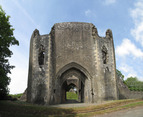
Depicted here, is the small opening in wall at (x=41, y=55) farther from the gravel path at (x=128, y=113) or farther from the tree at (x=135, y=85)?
the tree at (x=135, y=85)

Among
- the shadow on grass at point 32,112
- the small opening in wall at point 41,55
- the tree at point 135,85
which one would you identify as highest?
the small opening in wall at point 41,55

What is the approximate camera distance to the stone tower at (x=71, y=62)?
15258mm

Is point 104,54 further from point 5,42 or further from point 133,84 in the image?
point 133,84

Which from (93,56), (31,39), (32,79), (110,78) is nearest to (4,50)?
(32,79)

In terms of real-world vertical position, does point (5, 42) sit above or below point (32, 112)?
above

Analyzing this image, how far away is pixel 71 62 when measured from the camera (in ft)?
53.4

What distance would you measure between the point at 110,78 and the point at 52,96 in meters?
6.46

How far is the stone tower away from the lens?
1526cm

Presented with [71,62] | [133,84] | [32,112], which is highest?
[71,62]

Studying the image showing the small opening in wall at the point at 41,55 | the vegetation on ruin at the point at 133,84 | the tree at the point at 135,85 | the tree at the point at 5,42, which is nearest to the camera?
the tree at the point at 5,42

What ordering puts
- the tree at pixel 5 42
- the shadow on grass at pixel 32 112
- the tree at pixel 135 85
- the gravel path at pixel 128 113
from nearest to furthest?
the gravel path at pixel 128 113
the shadow on grass at pixel 32 112
the tree at pixel 5 42
the tree at pixel 135 85

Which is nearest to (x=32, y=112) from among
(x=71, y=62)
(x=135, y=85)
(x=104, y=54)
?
(x=71, y=62)

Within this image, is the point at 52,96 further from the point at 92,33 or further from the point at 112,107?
the point at 92,33

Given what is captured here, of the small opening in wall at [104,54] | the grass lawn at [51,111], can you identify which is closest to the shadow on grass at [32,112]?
the grass lawn at [51,111]
